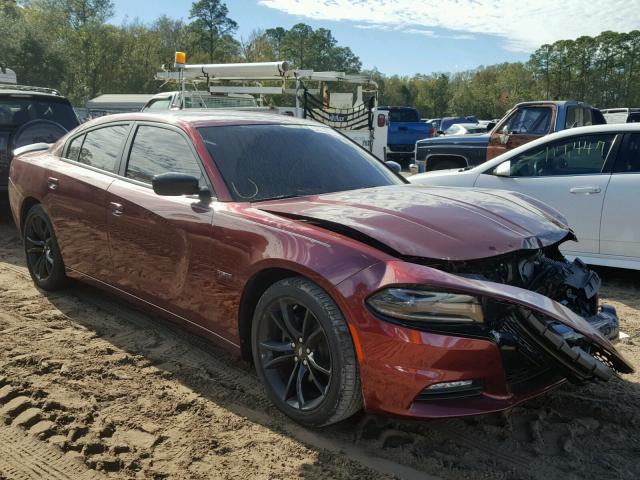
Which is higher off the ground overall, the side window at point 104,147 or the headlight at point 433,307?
the side window at point 104,147

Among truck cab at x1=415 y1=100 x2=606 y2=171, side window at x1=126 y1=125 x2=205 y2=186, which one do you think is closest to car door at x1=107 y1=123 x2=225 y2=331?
side window at x1=126 y1=125 x2=205 y2=186

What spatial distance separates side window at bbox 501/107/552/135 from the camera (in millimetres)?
9648

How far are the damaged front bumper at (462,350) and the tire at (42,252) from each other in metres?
3.15

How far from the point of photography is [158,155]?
391 cm

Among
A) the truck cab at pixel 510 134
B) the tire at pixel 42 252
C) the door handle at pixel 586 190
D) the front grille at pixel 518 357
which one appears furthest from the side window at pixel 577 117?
the tire at pixel 42 252

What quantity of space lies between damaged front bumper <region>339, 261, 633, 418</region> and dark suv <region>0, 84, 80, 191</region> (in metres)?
6.38

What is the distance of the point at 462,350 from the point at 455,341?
0.15 ft

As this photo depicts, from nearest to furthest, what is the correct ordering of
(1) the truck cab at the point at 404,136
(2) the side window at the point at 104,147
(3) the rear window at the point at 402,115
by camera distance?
(2) the side window at the point at 104,147 → (1) the truck cab at the point at 404,136 → (3) the rear window at the point at 402,115

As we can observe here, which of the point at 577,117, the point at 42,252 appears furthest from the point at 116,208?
the point at 577,117

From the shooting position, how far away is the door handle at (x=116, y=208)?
3.91 metres

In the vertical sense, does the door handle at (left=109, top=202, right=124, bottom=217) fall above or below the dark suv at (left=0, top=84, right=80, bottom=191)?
below

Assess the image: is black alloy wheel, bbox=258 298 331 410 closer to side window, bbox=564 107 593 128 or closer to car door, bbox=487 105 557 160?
car door, bbox=487 105 557 160

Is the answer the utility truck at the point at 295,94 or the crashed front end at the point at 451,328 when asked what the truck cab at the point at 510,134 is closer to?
the utility truck at the point at 295,94

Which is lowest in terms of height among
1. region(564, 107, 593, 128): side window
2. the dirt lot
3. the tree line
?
the dirt lot
